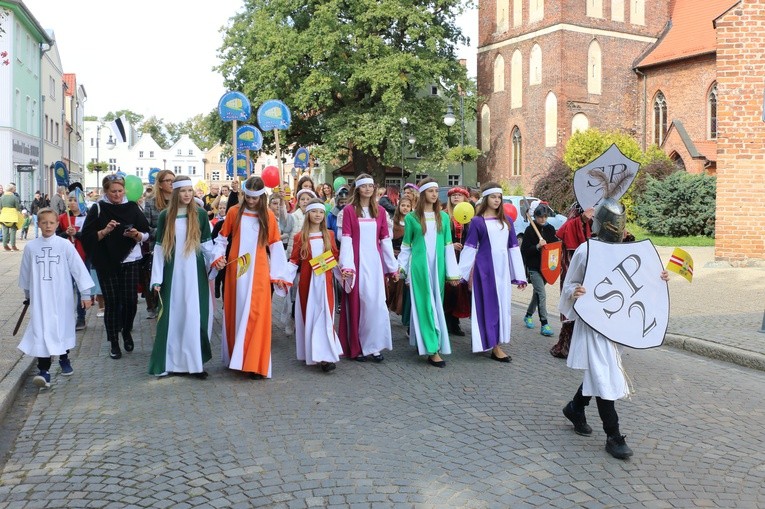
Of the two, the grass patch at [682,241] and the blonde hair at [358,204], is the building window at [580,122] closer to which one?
the grass patch at [682,241]

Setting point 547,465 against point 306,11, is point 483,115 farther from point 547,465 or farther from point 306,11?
point 547,465

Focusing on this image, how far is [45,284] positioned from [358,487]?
4.11 m

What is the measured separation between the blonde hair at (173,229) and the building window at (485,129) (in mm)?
44674

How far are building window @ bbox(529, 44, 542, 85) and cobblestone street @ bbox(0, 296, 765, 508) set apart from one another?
40295mm

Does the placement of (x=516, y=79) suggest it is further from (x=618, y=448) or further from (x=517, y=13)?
(x=618, y=448)

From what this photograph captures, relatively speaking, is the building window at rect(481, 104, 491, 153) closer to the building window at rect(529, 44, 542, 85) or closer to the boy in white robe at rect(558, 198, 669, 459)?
the building window at rect(529, 44, 542, 85)

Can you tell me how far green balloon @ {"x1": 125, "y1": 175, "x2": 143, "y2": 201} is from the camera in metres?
9.23

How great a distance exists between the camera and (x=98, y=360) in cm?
848

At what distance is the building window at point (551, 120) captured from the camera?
45.4m

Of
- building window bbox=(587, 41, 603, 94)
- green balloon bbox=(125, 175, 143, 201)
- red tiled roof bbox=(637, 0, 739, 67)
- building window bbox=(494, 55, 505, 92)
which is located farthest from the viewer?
building window bbox=(494, 55, 505, 92)

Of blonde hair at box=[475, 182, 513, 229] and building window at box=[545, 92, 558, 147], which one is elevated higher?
building window at box=[545, 92, 558, 147]

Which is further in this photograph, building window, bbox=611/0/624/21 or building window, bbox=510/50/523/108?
building window, bbox=510/50/523/108

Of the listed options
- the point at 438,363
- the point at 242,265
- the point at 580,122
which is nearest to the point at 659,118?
the point at 580,122

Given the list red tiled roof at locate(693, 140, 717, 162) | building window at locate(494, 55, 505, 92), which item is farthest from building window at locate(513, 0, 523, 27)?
red tiled roof at locate(693, 140, 717, 162)
